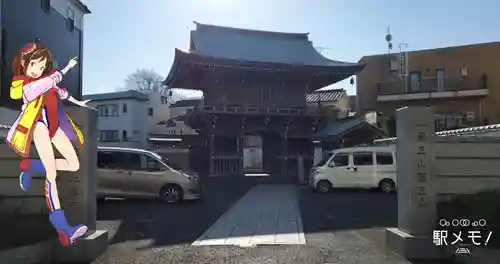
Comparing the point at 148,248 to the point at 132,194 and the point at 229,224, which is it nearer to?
the point at 229,224

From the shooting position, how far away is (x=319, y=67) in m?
22.3

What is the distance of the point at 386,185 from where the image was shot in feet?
50.1

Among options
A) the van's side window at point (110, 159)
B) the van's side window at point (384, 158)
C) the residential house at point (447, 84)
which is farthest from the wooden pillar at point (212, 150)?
the residential house at point (447, 84)

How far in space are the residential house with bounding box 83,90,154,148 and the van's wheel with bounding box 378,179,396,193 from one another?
88.9 ft

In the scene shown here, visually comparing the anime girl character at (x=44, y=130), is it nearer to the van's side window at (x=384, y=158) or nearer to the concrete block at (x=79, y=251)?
the concrete block at (x=79, y=251)

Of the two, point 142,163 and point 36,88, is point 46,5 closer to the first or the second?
point 142,163

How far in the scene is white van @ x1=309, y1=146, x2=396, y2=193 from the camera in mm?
15219

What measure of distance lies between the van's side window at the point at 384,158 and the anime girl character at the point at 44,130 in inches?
446

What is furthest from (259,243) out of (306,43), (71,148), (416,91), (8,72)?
(416,91)

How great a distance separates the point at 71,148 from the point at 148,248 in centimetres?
189

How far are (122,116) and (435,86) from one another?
2585 cm

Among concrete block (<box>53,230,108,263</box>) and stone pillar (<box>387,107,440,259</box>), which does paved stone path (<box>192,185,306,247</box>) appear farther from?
stone pillar (<box>387,107,440,259</box>)

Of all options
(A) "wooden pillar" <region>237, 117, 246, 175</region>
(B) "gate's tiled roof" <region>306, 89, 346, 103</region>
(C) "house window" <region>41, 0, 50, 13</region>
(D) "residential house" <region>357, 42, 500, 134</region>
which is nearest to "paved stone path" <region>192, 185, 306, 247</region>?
(A) "wooden pillar" <region>237, 117, 246, 175</region>

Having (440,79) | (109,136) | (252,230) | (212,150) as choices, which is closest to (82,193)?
(252,230)
